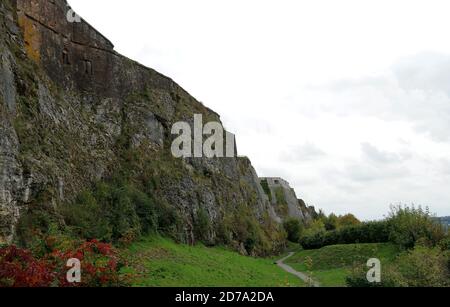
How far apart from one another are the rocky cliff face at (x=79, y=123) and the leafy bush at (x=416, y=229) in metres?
12.8

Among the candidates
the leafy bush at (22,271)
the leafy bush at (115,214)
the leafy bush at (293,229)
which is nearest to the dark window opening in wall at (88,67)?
the leafy bush at (115,214)

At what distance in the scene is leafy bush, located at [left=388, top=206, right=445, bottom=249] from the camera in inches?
1201

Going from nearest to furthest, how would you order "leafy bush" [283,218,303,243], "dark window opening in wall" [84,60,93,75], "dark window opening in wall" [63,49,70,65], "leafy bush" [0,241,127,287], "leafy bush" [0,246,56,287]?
"leafy bush" [0,246,56,287]
"leafy bush" [0,241,127,287]
"dark window opening in wall" [63,49,70,65]
"dark window opening in wall" [84,60,93,75]
"leafy bush" [283,218,303,243]

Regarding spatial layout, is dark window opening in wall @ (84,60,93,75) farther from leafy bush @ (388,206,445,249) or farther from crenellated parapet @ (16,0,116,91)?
leafy bush @ (388,206,445,249)

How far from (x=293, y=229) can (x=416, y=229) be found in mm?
30648

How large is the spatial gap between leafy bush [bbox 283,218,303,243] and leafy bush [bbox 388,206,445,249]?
85.6ft

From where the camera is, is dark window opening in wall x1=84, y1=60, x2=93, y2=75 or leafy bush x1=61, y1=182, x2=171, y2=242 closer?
leafy bush x1=61, y1=182, x2=171, y2=242

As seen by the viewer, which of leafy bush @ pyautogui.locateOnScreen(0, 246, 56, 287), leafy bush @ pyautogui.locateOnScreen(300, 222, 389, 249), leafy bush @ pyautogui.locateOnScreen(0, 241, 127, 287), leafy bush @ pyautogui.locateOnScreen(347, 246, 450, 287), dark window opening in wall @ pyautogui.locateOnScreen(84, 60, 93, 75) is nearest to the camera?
leafy bush @ pyautogui.locateOnScreen(0, 246, 56, 287)

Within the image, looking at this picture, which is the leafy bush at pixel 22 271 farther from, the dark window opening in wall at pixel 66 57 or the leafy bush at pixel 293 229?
the leafy bush at pixel 293 229

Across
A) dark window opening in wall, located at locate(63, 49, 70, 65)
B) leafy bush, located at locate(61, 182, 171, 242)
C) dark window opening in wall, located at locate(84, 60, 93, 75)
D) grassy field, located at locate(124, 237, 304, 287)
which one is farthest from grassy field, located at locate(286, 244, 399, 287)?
dark window opening in wall, located at locate(63, 49, 70, 65)

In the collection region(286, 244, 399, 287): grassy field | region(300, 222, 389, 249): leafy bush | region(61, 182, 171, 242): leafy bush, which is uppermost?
region(61, 182, 171, 242): leafy bush

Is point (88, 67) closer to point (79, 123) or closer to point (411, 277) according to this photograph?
point (79, 123)
